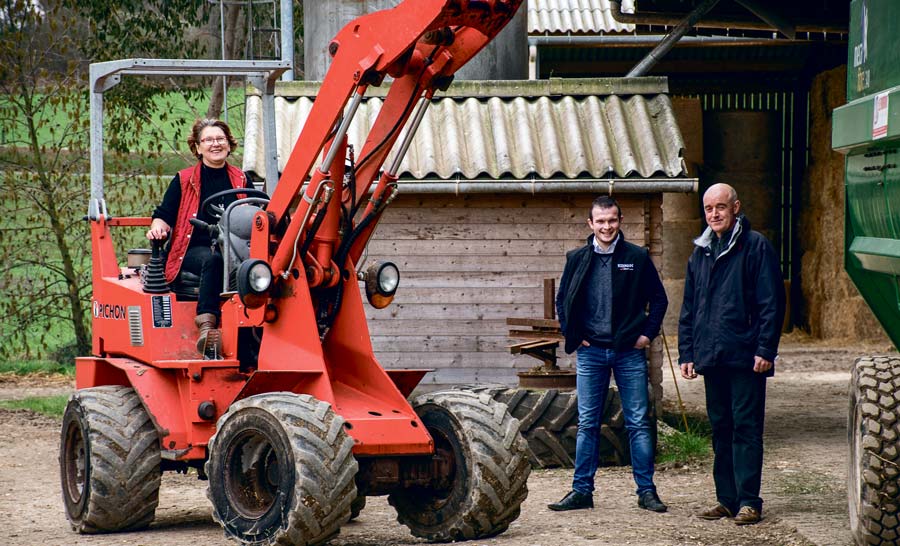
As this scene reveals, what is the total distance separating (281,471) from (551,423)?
3899 millimetres

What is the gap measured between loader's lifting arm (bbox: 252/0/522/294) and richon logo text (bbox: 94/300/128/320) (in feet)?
4.14

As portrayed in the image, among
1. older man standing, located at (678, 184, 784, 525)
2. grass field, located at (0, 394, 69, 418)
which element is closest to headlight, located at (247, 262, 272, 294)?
older man standing, located at (678, 184, 784, 525)

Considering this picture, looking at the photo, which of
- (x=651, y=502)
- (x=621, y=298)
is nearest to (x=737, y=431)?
(x=651, y=502)

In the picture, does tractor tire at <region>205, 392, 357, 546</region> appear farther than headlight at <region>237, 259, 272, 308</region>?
No

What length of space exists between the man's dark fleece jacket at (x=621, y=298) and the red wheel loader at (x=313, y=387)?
1357 millimetres

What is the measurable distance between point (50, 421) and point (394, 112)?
7838 mm

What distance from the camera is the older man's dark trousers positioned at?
7535mm

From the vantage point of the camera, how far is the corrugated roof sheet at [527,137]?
11641 millimetres

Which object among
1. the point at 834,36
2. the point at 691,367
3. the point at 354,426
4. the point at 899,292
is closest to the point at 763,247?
the point at 691,367

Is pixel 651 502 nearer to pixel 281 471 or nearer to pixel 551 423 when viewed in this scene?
pixel 551 423

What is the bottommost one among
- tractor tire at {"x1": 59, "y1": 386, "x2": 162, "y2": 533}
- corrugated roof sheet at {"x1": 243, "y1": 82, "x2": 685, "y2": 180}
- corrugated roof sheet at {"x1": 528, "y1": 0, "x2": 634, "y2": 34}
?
tractor tire at {"x1": 59, "y1": 386, "x2": 162, "y2": 533}

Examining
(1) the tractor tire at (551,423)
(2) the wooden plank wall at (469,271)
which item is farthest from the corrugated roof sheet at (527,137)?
(1) the tractor tire at (551,423)

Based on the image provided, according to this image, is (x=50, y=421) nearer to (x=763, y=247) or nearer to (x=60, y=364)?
(x=60, y=364)

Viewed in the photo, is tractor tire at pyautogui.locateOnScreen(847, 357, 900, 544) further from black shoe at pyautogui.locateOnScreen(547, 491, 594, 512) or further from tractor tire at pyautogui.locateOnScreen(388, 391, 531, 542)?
black shoe at pyautogui.locateOnScreen(547, 491, 594, 512)
